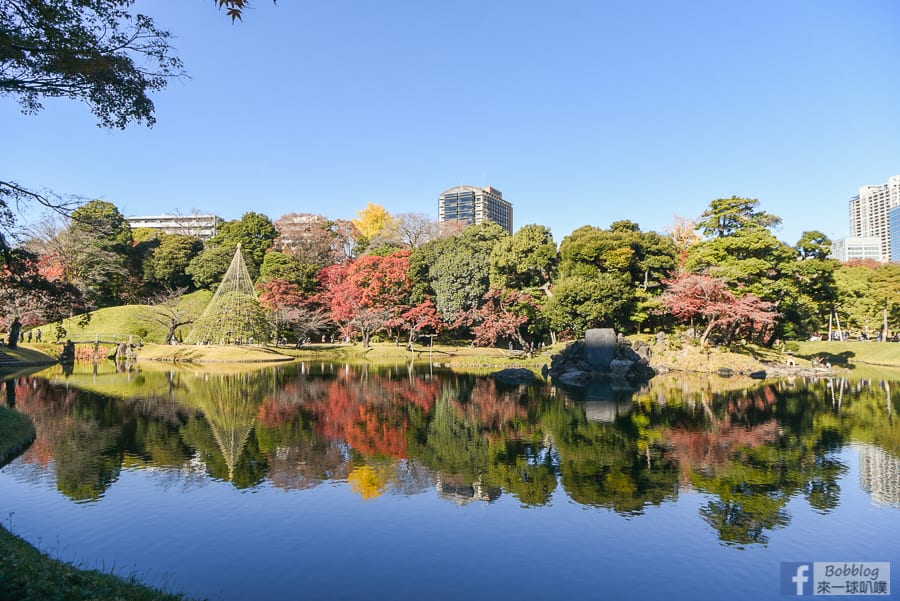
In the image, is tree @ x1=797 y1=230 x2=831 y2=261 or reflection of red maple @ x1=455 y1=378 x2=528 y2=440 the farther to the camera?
tree @ x1=797 y1=230 x2=831 y2=261

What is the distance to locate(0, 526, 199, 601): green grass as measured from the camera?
4.95 meters

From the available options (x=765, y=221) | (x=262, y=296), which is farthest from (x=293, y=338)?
(x=765, y=221)

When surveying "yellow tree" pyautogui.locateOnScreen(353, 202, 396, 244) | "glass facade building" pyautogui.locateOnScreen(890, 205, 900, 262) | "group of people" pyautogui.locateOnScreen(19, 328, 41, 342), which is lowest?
"group of people" pyautogui.locateOnScreen(19, 328, 41, 342)

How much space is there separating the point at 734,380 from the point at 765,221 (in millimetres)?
13949

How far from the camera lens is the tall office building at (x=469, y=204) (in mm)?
127875

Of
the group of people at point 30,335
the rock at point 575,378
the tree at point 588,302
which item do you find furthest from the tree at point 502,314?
the group of people at point 30,335

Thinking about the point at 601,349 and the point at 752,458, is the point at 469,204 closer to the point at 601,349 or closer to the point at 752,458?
the point at 601,349

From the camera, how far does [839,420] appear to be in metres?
17.7

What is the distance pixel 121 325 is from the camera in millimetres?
43812

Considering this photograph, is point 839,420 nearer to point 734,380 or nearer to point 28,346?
point 734,380

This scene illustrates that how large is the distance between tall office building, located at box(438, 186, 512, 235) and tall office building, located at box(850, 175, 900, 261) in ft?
317

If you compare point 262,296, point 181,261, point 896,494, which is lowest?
point 896,494

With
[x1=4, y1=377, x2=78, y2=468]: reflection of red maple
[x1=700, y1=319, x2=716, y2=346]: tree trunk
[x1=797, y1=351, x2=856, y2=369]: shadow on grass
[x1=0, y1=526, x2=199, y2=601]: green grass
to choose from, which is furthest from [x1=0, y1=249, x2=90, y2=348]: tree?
[x1=797, y1=351, x2=856, y2=369]: shadow on grass

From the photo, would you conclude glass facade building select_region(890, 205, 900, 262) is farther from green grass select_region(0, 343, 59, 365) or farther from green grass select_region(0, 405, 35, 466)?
green grass select_region(0, 405, 35, 466)
